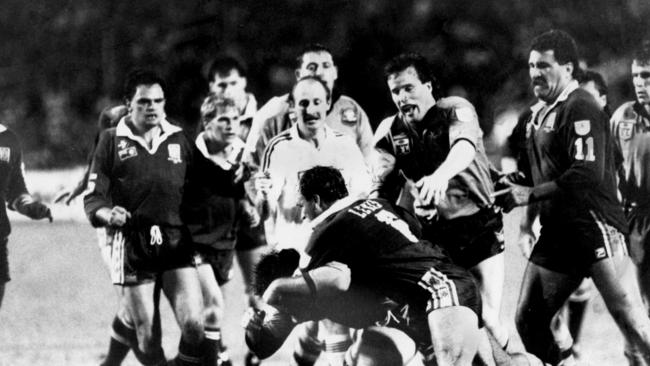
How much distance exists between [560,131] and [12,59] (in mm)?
2751

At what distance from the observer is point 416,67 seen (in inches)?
191

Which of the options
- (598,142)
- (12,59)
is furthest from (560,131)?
(12,59)

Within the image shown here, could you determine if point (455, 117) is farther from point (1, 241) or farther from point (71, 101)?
point (1, 241)

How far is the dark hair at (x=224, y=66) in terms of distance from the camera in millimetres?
4957

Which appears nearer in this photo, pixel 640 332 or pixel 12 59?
pixel 640 332

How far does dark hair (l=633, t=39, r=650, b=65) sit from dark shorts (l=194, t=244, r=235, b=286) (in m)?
2.22

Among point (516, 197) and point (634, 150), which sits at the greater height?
point (634, 150)

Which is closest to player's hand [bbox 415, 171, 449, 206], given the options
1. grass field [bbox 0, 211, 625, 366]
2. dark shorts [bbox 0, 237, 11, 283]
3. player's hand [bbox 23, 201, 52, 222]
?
grass field [bbox 0, 211, 625, 366]

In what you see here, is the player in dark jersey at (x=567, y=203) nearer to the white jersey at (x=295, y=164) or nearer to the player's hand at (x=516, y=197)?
the player's hand at (x=516, y=197)

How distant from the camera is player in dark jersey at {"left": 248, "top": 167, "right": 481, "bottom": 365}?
13.5ft

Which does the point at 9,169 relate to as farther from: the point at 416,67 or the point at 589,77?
the point at 589,77

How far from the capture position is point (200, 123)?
4.98 m

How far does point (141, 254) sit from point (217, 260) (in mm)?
383

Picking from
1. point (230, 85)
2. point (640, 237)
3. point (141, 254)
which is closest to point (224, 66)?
point (230, 85)
